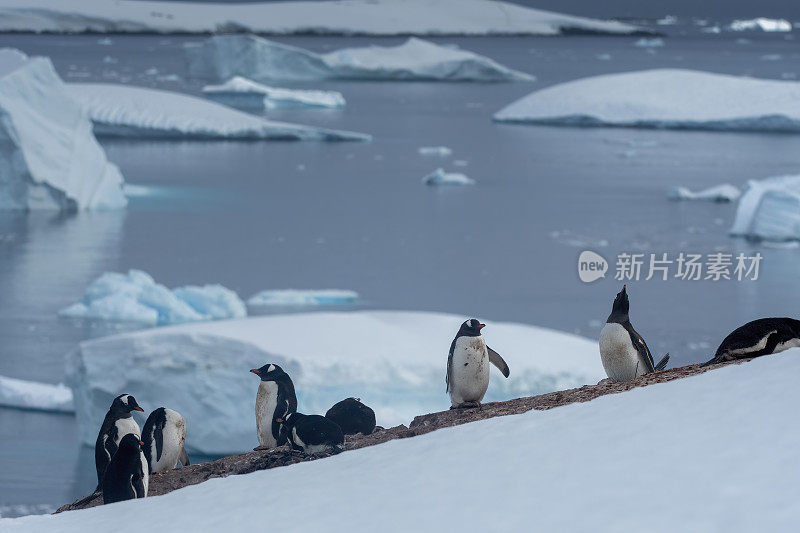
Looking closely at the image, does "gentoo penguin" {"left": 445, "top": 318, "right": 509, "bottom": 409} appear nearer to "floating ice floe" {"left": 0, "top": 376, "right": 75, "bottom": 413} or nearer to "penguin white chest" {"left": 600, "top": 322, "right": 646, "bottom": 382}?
"penguin white chest" {"left": 600, "top": 322, "right": 646, "bottom": 382}

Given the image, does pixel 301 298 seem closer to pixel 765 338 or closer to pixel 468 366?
pixel 468 366

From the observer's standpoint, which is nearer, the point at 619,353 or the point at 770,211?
the point at 619,353

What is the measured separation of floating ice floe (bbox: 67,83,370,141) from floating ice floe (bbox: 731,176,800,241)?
10742 mm

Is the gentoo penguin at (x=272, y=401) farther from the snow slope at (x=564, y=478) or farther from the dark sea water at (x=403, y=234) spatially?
the dark sea water at (x=403, y=234)

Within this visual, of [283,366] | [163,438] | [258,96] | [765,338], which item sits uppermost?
[258,96]

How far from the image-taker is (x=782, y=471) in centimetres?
306

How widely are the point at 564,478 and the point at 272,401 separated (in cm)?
212

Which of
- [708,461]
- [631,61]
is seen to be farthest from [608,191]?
[631,61]

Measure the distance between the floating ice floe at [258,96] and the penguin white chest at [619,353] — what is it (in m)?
27.0

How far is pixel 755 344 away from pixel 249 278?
10780 millimetres

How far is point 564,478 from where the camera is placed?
3.29m

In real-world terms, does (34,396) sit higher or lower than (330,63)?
lower

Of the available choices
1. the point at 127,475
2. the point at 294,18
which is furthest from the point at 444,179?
the point at 294,18

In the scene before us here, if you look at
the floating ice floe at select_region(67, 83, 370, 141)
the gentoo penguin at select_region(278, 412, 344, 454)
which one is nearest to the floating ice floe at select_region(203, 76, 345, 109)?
the floating ice floe at select_region(67, 83, 370, 141)
